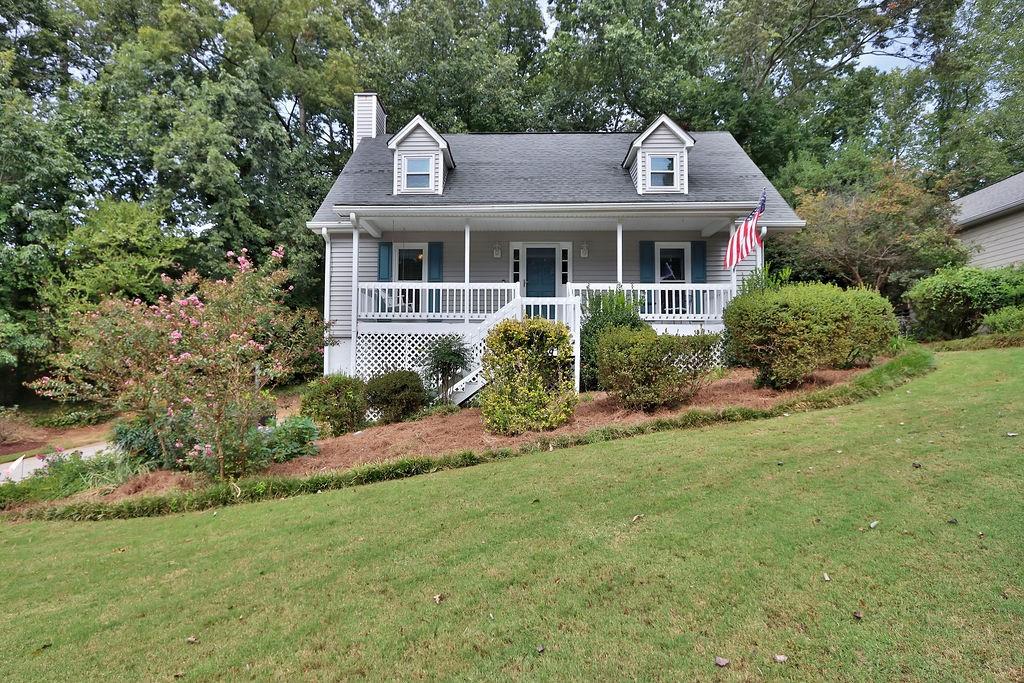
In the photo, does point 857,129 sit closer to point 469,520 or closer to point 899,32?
point 899,32

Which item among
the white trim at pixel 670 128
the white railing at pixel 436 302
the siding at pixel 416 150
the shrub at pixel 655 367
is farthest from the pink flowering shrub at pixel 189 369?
the white trim at pixel 670 128

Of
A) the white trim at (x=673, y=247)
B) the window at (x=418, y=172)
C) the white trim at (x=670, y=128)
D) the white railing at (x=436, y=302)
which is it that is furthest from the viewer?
the white trim at (x=673, y=247)

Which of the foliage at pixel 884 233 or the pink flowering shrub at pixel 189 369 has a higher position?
the foliage at pixel 884 233

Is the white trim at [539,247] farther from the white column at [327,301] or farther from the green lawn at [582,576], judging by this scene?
the green lawn at [582,576]

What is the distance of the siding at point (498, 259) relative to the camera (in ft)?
43.4

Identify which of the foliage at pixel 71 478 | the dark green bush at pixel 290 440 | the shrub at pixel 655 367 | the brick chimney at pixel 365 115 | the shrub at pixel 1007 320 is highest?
the brick chimney at pixel 365 115

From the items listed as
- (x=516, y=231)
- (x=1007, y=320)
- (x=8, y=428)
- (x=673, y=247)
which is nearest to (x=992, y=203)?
(x=1007, y=320)

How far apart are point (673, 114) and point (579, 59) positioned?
176 inches

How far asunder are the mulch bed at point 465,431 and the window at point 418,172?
7.23 meters

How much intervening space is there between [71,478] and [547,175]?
36.7 feet

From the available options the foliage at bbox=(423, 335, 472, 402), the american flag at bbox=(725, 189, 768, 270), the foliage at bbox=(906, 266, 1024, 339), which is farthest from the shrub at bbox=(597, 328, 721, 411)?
the foliage at bbox=(906, 266, 1024, 339)

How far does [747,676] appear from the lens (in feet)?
7.15

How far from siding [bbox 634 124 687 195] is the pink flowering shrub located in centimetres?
980

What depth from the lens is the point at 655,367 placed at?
6934 mm
